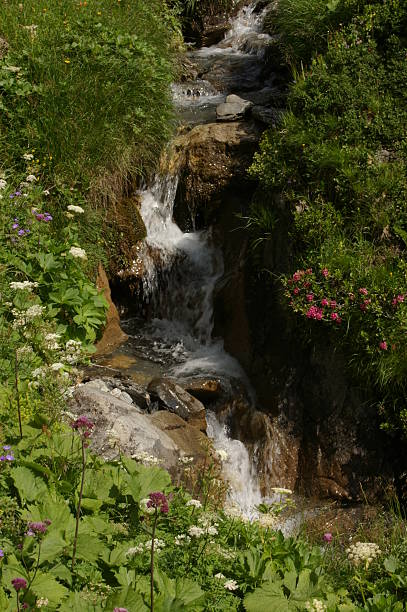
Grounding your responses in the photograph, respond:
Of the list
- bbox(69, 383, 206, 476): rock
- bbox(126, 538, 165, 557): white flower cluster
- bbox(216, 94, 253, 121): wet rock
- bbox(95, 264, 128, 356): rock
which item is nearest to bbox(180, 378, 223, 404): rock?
bbox(95, 264, 128, 356): rock

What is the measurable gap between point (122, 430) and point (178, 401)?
4.87 ft

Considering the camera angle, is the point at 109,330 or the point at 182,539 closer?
the point at 182,539

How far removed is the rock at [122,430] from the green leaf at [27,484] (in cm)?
112

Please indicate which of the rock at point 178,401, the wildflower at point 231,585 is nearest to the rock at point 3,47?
the rock at point 178,401

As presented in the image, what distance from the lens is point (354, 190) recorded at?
21.3 feet

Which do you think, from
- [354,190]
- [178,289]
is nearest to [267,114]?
[178,289]

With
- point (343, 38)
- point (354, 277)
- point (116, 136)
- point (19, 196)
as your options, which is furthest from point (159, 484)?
point (343, 38)

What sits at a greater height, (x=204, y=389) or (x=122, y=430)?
(x=122, y=430)

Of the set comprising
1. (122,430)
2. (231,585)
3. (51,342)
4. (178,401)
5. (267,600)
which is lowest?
(178,401)

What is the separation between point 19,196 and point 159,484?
12.9ft

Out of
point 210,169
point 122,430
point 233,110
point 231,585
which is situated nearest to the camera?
point 231,585

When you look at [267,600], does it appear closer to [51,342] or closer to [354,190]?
[51,342]

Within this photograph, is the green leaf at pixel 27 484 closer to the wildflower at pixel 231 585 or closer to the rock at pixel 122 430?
the wildflower at pixel 231 585

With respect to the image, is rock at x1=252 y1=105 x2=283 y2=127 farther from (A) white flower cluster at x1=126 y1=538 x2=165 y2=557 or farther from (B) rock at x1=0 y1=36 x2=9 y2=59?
(A) white flower cluster at x1=126 y1=538 x2=165 y2=557
